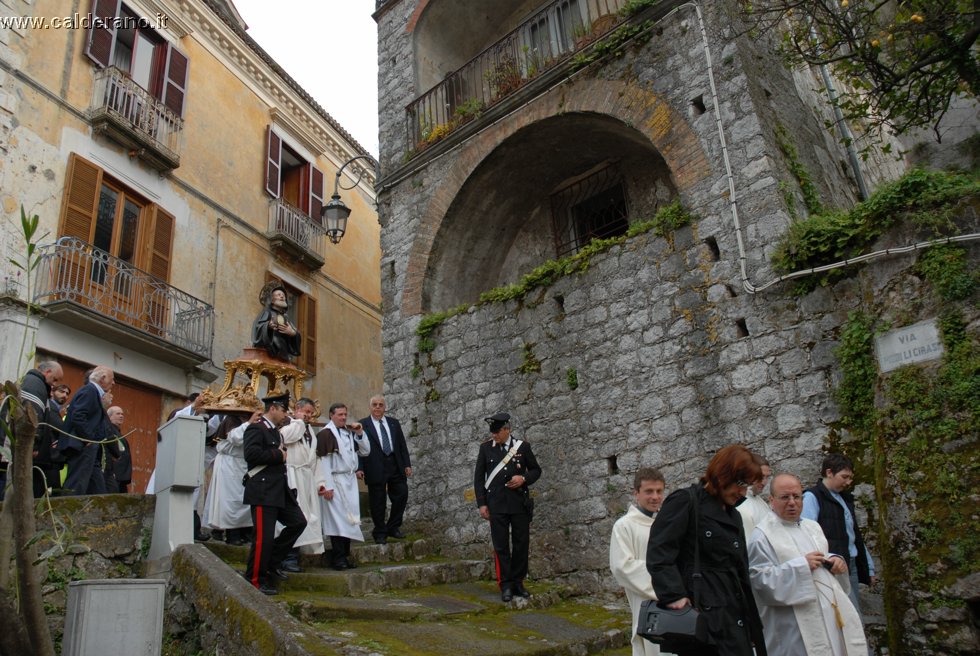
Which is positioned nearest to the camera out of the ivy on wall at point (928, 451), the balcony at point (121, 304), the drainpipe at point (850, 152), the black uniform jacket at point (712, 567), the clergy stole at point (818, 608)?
the black uniform jacket at point (712, 567)

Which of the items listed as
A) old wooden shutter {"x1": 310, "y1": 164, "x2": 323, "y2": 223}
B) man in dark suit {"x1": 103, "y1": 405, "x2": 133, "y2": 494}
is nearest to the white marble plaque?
man in dark suit {"x1": 103, "y1": 405, "x2": 133, "y2": 494}

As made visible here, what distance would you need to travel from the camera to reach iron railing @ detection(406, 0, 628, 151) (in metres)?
9.68

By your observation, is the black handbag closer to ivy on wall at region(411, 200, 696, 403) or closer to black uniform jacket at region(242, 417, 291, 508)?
black uniform jacket at region(242, 417, 291, 508)

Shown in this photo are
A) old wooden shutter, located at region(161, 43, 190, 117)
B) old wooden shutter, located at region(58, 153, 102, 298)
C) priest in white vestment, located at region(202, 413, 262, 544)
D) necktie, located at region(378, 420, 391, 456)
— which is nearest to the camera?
priest in white vestment, located at region(202, 413, 262, 544)

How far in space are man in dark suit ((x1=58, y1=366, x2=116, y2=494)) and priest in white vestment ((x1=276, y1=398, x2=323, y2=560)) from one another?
151cm

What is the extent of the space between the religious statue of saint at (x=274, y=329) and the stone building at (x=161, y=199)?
311cm

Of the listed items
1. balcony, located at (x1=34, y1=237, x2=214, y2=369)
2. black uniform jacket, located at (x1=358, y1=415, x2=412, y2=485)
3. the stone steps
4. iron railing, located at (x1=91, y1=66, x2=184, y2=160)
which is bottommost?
the stone steps

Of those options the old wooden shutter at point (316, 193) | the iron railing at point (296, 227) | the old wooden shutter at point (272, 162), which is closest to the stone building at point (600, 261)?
the iron railing at point (296, 227)

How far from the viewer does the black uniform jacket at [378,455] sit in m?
7.96

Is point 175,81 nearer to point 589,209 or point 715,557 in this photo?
point 589,209

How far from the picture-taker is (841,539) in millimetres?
4914

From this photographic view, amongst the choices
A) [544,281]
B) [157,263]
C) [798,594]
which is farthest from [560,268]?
[157,263]

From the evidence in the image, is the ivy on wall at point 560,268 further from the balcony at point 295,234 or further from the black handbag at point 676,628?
the balcony at point 295,234

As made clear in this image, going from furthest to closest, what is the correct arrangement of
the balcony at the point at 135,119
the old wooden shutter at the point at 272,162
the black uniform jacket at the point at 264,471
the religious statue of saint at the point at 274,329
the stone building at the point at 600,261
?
the old wooden shutter at the point at 272,162, the balcony at the point at 135,119, the religious statue of saint at the point at 274,329, the stone building at the point at 600,261, the black uniform jacket at the point at 264,471
